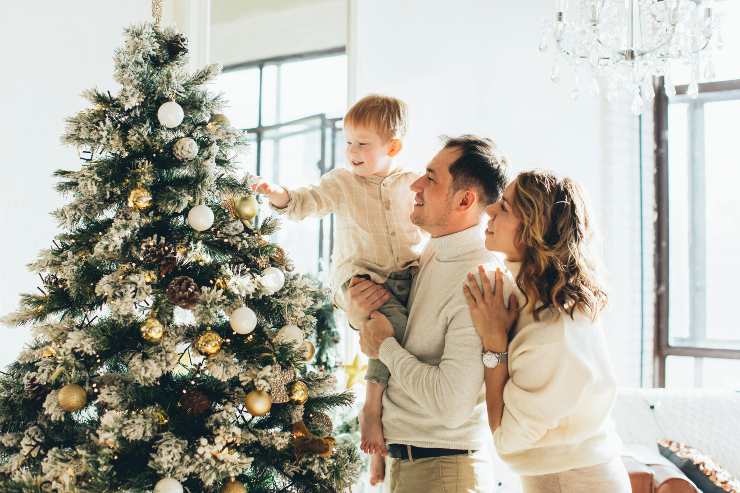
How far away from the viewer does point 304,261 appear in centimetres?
305

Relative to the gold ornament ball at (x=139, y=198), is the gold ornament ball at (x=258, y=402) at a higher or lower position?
lower

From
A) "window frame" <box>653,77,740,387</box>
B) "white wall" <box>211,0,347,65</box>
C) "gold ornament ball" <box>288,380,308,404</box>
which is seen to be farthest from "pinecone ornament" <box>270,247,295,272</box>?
"window frame" <box>653,77,740,387</box>

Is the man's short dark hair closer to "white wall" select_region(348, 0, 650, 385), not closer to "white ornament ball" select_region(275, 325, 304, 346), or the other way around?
"white ornament ball" select_region(275, 325, 304, 346)

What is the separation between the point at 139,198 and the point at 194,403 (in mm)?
433

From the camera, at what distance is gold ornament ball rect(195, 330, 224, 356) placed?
144 cm

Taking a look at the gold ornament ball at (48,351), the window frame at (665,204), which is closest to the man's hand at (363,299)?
the gold ornament ball at (48,351)

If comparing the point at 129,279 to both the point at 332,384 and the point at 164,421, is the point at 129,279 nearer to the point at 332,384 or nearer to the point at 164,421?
the point at 164,421

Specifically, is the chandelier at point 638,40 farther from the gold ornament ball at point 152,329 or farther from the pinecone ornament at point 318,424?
the gold ornament ball at point 152,329

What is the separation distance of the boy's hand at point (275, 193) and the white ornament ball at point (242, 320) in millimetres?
471

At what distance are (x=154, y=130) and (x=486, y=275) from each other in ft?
2.70

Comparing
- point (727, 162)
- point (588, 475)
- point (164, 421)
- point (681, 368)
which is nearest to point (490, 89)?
point (727, 162)

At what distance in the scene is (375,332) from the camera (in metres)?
1.78

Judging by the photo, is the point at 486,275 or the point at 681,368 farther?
the point at 681,368

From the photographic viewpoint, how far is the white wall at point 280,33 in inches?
112
